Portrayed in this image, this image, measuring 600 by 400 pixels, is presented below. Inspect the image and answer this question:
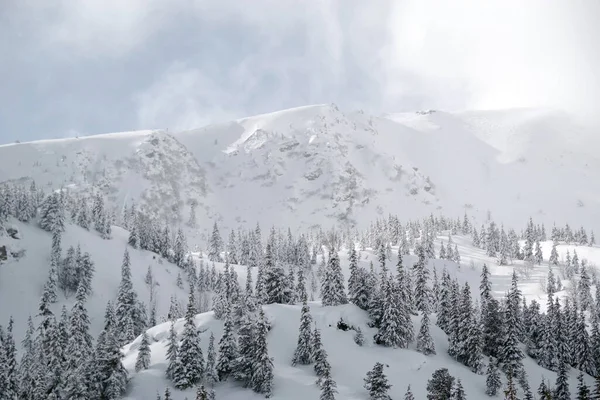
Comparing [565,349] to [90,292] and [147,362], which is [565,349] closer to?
[147,362]

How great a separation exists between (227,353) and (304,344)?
507 inches

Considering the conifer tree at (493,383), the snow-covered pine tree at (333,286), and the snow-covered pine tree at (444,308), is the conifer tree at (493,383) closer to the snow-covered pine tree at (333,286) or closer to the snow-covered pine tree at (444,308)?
the snow-covered pine tree at (444,308)

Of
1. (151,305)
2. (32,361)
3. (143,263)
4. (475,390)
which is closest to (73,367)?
(32,361)

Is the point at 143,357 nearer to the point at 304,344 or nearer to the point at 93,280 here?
the point at 304,344

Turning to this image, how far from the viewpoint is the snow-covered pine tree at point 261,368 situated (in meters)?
71.8

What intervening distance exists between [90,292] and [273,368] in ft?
273

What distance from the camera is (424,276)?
4131 inches

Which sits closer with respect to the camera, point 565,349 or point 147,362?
point 147,362

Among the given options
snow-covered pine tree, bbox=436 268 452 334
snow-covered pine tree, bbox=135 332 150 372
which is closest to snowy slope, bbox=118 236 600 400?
snow-covered pine tree, bbox=135 332 150 372

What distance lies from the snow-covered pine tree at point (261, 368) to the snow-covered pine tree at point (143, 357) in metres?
18.4

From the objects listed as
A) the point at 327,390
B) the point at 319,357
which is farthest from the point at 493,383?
the point at 327,390

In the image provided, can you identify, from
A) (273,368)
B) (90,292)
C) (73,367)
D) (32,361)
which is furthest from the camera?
(90,292)

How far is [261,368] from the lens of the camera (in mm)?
72062

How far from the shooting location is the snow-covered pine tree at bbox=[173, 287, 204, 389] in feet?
238
